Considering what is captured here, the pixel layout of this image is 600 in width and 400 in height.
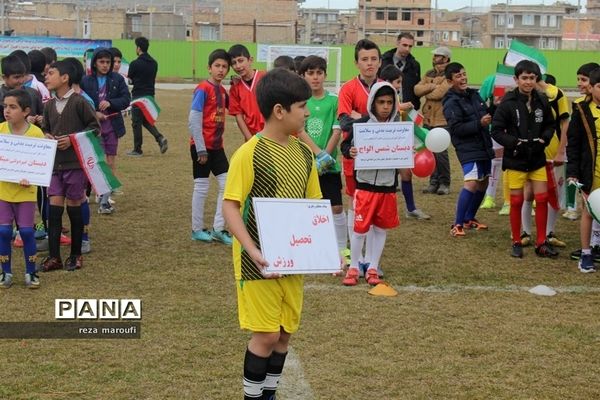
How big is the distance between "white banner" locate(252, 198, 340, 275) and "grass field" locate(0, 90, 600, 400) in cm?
119

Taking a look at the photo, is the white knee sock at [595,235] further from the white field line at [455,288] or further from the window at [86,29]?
the window at [86,29]

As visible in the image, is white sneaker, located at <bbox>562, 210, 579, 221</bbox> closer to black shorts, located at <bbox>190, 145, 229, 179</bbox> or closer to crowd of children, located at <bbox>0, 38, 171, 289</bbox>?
black shorts, located at <bbox>190, 145, 229, 179</bbox>

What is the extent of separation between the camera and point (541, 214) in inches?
348

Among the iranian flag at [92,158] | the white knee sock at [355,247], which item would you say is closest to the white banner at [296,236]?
the white knee sock at [355,247]

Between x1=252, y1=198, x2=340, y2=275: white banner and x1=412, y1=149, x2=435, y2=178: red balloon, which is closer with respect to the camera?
x1=252, y1=198, x2=340, y2=275: white banner

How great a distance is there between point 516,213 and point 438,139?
1.39 meters

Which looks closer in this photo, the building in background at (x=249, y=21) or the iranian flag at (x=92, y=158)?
the iranian flag at (x=92, y=158)

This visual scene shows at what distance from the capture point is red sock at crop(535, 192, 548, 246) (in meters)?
8.75

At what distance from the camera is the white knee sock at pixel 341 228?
8469mm

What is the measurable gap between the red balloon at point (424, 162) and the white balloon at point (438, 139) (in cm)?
93

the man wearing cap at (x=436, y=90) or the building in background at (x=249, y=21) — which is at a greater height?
the building in background at (x=249, y=21)

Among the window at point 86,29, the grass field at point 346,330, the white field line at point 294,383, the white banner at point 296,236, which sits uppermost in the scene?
the window at point 86,29

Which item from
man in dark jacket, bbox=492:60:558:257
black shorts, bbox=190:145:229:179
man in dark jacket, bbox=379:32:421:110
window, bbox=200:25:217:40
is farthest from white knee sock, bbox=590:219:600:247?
window, bbox=200:25:217:40

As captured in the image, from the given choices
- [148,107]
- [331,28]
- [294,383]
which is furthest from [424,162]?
[331,28]
